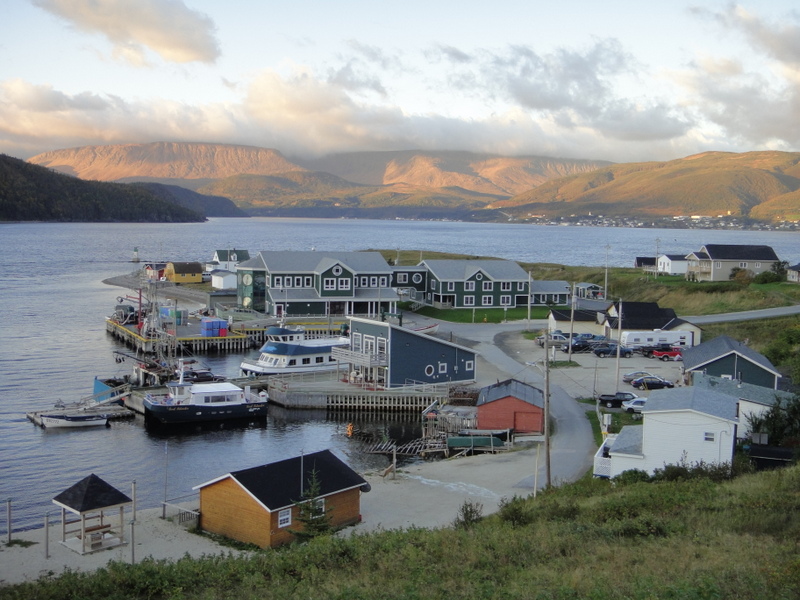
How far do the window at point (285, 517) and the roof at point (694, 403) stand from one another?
11.5 metres

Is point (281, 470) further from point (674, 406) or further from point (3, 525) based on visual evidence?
point (674, 406)

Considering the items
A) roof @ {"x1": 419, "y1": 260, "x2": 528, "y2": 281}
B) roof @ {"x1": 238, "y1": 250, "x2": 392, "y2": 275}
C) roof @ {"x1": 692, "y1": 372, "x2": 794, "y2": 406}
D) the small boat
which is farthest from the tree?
roof @ {"x1": 419, "y1": 260, "x2": 528, "y2": 281}

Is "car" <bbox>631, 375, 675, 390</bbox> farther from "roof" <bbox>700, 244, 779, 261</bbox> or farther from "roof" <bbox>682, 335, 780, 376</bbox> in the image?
"roof" <bbox>700, 244, 779, 261</bbox>

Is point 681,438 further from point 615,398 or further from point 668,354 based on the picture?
point 668,354

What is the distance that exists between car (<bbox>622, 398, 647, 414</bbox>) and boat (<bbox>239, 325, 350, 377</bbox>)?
688 inches

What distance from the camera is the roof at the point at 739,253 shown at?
7869cm

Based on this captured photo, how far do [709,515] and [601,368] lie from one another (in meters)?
28.5

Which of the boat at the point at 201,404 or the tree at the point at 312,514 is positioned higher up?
the tree at the point at 312,514

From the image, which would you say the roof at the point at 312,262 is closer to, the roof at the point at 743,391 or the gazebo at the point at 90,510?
the roof at the point at 743,391

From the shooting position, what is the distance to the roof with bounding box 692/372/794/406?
28422 mm

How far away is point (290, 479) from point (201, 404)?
54.3 ft


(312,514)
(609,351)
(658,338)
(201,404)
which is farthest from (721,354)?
(201,404)

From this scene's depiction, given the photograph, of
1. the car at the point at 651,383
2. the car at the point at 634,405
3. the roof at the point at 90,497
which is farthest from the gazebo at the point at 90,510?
the car at the point at 651,383

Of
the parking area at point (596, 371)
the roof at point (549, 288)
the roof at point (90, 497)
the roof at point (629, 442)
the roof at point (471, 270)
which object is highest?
the roof at point (471, 270)
